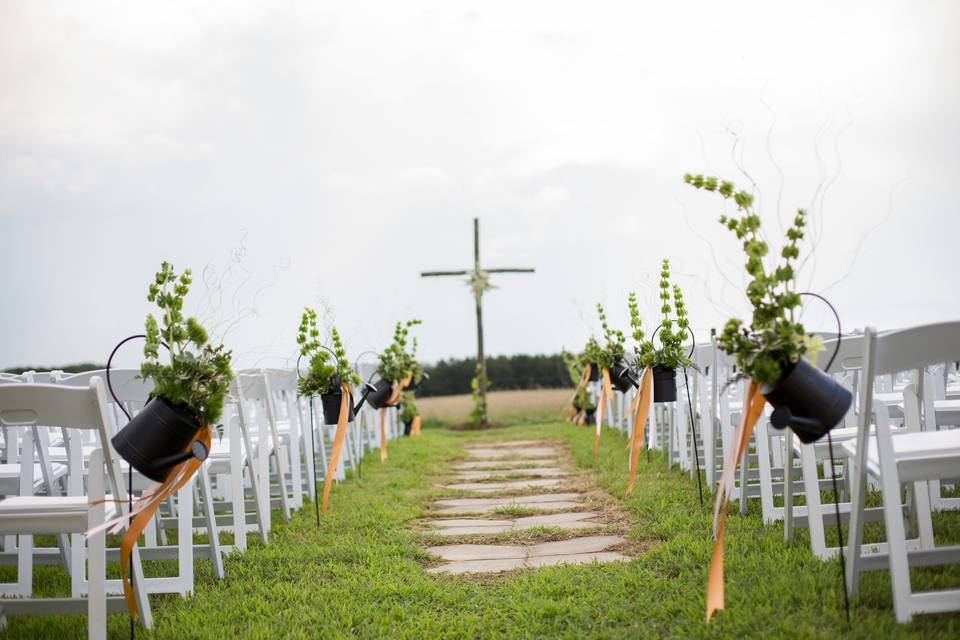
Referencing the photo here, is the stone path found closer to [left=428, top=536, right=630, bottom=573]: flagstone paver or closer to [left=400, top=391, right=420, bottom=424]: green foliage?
[left=428, top=536, right=630, bottom=573]: flagstone paver

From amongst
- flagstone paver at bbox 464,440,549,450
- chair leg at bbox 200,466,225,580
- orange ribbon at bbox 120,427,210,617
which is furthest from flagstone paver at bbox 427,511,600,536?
flagstone paver at bbox 464,440,549,450

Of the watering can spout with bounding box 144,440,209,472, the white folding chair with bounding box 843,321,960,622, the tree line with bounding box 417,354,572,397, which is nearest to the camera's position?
the white folding chair with bounding box 843,321,960,622

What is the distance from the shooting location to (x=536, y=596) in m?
3.28

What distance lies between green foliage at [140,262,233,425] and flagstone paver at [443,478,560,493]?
11.4 feet

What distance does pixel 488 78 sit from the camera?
540 inches

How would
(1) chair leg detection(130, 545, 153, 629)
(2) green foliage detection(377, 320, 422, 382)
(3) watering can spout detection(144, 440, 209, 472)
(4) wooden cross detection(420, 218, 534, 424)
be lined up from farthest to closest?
1. (4) wooden cross detection(420, 218, 534, 424)
2. (2) green foliage detection(377, 320, 422, 382)
3. (1) chair leg detection(130, 545, 153, 629)
4. (3) watering can spout detection(144, 440, 209, 472)

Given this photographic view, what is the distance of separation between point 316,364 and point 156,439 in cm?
251

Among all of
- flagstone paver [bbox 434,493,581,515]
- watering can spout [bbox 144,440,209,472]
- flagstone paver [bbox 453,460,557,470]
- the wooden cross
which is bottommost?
flagstone paver [bbox 434,493,581,515]

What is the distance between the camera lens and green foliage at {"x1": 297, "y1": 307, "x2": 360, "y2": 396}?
525cm

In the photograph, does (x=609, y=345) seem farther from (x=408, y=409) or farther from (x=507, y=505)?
(x=408, y=409)

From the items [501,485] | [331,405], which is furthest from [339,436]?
[501,485]

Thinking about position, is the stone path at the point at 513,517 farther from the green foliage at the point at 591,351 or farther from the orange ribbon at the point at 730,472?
the green foliage at the point at 591,351

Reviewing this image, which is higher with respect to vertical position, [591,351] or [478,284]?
[478,284]

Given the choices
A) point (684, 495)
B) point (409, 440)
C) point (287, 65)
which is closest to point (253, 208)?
point (287, 65)
